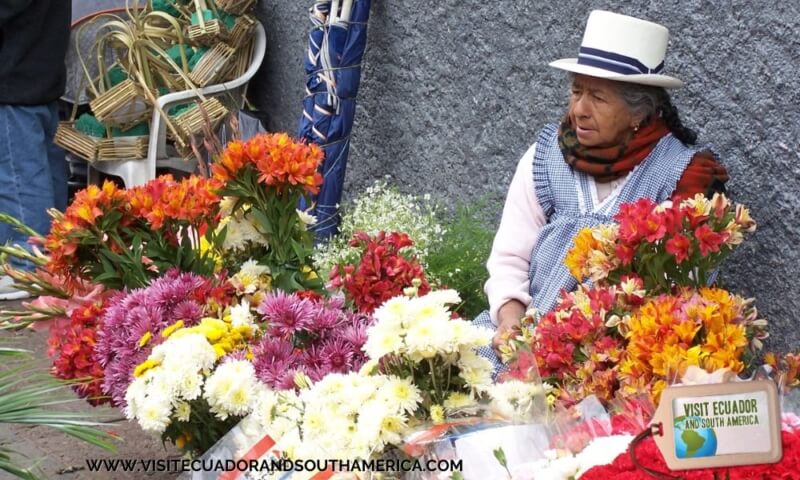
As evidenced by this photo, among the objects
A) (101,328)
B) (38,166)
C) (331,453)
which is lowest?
(38,166)

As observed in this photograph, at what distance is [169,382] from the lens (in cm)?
224

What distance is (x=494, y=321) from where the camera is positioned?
3139 millimetres

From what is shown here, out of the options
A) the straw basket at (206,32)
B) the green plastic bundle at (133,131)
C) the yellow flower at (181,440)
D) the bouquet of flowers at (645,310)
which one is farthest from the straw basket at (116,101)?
the bouquet of flowers at (645,310)

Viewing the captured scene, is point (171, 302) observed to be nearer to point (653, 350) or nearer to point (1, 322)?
point (1, 322)

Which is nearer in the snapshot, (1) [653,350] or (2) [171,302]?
(1) [653,350]

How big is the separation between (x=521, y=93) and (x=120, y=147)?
2.60 meters

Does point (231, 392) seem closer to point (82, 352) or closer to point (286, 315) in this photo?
point (286, 315)

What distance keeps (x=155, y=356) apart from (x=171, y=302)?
0.34m

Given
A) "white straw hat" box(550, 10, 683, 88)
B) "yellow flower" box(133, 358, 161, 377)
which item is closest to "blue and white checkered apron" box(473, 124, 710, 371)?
"white straw hat" box(550, 10, 683, 88)

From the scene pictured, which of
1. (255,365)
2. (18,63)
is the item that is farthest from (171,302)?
(18,63)

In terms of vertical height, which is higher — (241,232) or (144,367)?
(241,232)

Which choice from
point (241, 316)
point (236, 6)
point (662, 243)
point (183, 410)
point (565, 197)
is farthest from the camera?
point (236, 6)

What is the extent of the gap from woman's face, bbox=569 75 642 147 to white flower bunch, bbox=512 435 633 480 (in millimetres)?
1453

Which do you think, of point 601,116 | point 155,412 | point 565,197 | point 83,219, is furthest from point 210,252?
point 601,116
